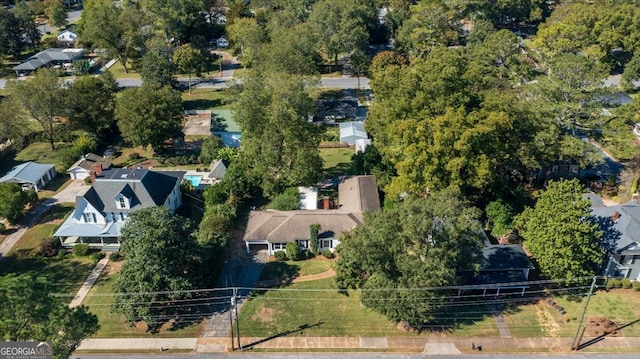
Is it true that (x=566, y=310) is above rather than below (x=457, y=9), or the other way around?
below

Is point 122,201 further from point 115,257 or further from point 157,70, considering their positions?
point 157,70

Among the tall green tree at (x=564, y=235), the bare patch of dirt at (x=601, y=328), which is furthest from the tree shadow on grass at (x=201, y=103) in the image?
the bare patch of dirt at (x=601, y=328)

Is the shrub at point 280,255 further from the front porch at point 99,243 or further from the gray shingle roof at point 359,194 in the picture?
the front porch at point 99,243

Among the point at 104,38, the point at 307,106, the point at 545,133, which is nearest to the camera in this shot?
the point at 545,133

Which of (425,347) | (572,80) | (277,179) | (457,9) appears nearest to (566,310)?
(425,347)

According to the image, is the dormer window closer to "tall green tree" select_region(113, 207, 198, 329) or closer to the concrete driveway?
"tall green tree" select_region(113, 207, 198, 329)

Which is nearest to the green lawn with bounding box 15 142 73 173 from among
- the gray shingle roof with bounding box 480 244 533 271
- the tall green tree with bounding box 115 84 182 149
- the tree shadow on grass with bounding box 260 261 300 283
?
the tall green tree with bounding box 115 84 182 149

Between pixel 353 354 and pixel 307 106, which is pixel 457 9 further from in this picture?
pixel 353 354
